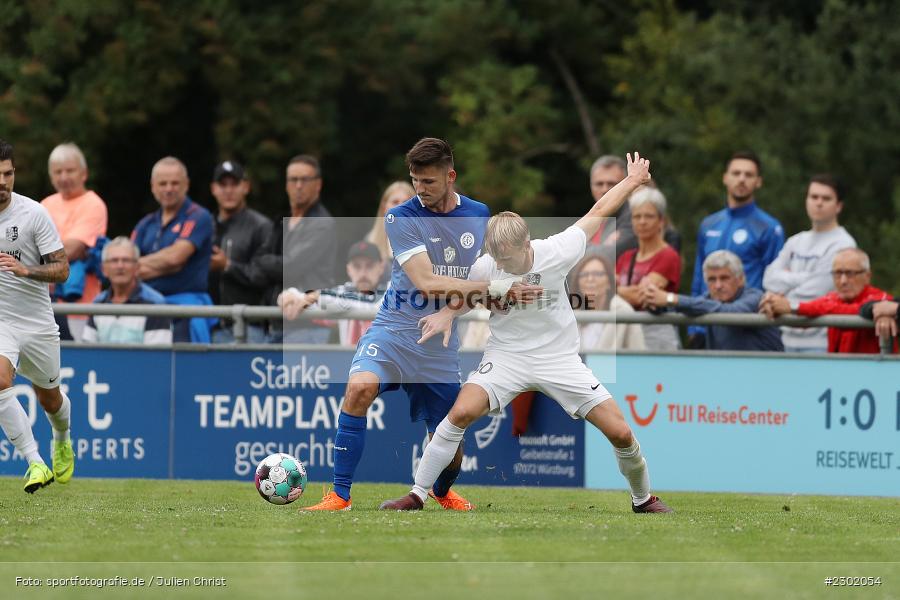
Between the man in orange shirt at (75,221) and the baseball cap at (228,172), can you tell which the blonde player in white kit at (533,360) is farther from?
the man in orange shirt at (75,221)

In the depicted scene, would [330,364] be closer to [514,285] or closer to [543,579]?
[514,285]

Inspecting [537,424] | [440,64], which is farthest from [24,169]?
[537,424]

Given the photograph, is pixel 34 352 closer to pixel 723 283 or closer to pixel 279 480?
pixel 279 480

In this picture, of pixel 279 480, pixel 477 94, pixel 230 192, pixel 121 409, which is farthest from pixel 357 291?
pixel 477 94

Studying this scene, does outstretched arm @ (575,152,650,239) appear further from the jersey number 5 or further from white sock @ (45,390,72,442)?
white sock @ (45,390,72,442)

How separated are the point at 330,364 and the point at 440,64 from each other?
82.9 feet

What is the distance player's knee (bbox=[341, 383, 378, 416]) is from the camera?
33.9 feet

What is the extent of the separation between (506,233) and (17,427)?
4023 mm

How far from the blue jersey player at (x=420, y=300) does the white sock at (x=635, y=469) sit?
108 centimetres

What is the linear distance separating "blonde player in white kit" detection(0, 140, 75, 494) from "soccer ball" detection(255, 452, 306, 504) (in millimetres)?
1800

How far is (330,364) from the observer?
13633 millimetres

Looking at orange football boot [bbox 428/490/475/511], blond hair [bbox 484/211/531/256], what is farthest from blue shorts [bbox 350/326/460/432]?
blond hair [bbox 484/211/531/256]

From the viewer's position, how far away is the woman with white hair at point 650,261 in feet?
44.8

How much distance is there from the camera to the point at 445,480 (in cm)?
1079
